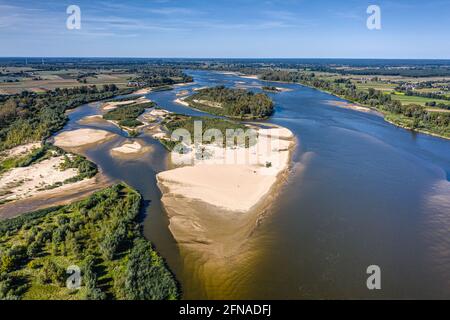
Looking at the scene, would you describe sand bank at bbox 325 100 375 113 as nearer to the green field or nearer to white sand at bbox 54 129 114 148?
the green field

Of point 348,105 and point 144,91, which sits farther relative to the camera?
point 144,91

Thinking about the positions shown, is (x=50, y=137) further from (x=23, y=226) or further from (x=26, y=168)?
(x=23, y=226)

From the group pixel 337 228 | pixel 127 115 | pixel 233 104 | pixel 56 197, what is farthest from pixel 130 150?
pixel 233 104

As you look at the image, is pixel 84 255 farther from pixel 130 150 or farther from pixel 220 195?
pixel 130 150

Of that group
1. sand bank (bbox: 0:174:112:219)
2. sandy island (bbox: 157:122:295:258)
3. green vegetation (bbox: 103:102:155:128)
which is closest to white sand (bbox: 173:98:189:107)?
green vegetation (bbox: 103:102:155:128)

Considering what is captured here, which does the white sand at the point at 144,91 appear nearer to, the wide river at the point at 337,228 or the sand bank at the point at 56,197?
the wide river at the point at 337,228

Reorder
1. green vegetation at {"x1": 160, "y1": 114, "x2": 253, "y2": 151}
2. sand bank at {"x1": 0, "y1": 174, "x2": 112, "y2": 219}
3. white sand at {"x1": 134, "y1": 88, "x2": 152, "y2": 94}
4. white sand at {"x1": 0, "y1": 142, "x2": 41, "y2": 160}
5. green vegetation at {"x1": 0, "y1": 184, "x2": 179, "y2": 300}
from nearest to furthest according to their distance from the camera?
1. green vegetation at {"x1": 0, "y1": 184, "x2": 179, "y2": 300}
2. sand bank at {"x1": 0, "y1": 174, "x2": 112, "y2": 219}
3. white sand at {"x1": 0, "y1": 142, "x2": 41, "y2": 160}
4. green vegetation at {"x1": 160, "y1": 114, "x2": 253, "y2": 151}
5. white sand at {"x1": 134, "y1": 88, "x2": 152, "y2": 94}

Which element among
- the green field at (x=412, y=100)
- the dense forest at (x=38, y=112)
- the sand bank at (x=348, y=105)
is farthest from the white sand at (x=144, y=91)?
the green field at (x=412, y=100)
